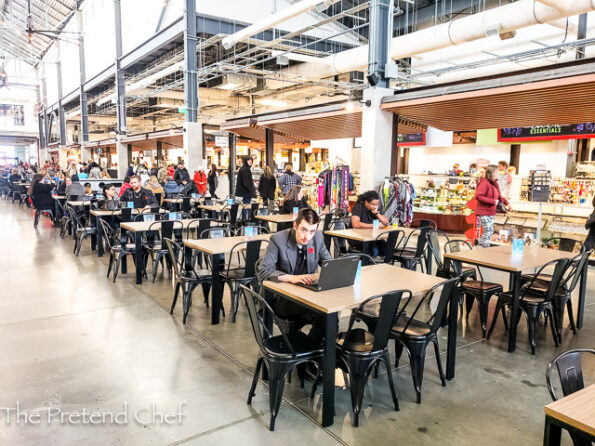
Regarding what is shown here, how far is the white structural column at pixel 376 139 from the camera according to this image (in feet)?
26.3

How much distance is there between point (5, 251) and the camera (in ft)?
27.0

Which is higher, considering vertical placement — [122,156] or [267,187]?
[122,156]

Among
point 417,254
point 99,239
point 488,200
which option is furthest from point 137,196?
point 488,200

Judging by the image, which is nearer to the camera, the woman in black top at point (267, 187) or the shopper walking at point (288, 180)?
the shopper walking at point (288, 180)

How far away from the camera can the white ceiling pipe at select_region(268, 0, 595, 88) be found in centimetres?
629

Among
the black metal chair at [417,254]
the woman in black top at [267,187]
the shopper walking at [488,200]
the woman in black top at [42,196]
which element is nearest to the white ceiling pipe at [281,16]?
the woman in black top at [267,187]

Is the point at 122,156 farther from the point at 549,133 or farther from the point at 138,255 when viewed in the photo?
the point at 549,133

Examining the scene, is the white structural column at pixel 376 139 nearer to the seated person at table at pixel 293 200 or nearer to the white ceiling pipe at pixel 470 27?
the white ceiling pipe at pixel 470 27

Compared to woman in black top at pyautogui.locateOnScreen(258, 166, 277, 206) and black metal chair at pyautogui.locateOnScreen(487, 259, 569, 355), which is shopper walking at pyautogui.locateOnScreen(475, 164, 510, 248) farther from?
woman in black top at pyautogui.locateOnScreen(258, 166, 277, 206)

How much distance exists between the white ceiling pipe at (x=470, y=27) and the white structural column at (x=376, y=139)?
132cm

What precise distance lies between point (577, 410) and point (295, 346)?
61.6 inches

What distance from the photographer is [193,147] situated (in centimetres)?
1327

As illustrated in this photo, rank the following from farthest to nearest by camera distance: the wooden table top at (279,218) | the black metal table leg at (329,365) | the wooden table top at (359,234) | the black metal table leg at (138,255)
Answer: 1. the wooden table top at (279,218)
2. the black metal table leg at (138,255)
3. the wooden table top at (359,234)
4. the black metal table leg at (329,365)

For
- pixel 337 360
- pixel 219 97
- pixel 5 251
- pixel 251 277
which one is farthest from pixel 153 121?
pixel 337 360
